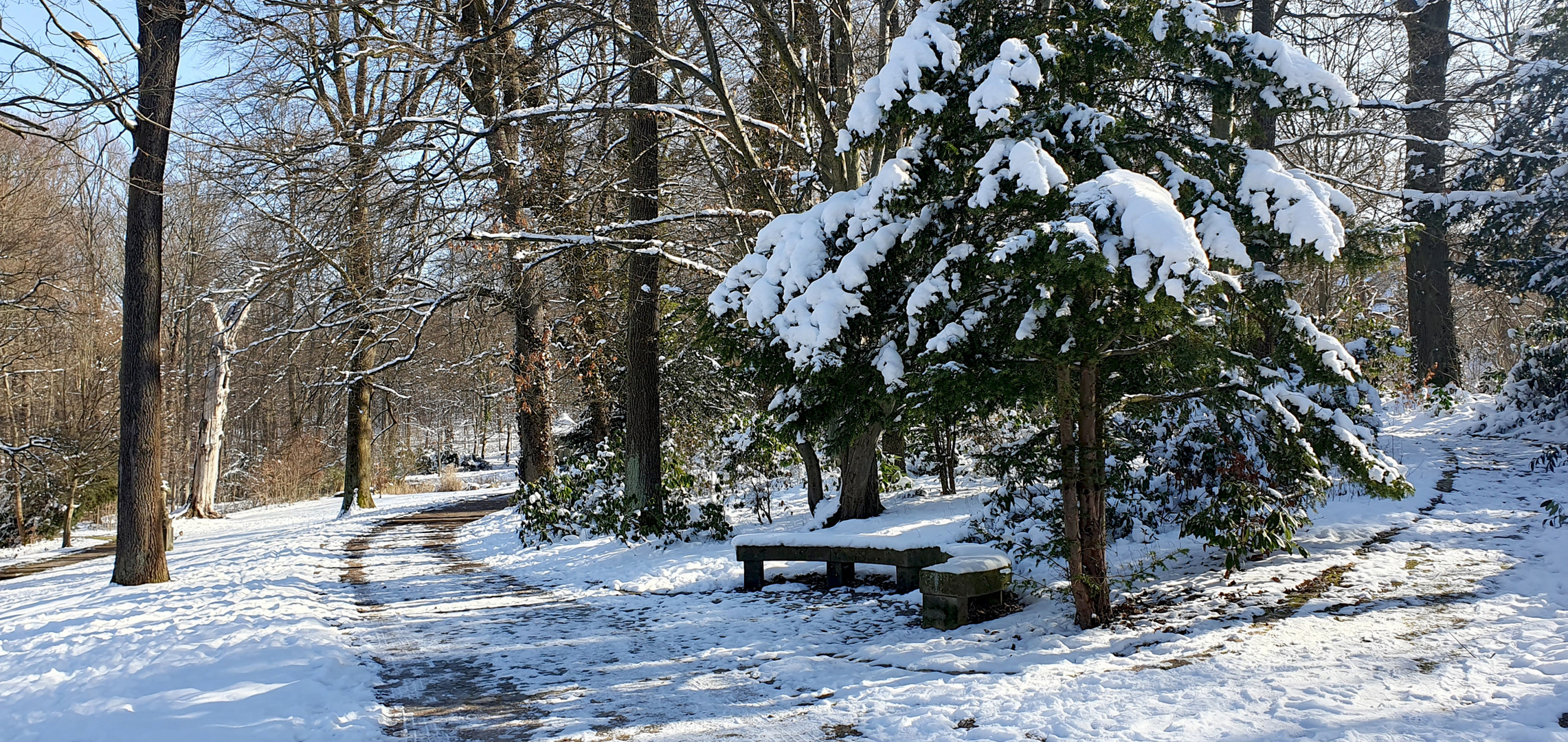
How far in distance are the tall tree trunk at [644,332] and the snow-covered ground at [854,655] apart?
9.60 ft

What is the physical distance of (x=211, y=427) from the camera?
2350 cm

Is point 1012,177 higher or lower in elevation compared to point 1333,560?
higher

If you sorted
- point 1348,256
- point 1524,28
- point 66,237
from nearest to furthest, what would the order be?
point 1348,256 → point 1524,28 → point 66,237

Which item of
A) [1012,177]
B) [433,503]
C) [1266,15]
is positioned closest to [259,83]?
[1012,177]

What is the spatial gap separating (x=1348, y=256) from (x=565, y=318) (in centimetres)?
1459

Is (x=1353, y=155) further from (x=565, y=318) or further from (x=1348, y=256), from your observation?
(x=565, y=318)

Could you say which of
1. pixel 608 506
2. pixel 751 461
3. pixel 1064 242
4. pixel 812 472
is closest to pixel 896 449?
pixel 751 461

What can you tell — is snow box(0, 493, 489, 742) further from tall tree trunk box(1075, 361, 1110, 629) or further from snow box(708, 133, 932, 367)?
tall tree trunk box(1075, 361, 1110, 629)

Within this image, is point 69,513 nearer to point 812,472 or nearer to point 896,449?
point 812,472

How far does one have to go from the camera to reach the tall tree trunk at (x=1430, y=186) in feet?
52.3

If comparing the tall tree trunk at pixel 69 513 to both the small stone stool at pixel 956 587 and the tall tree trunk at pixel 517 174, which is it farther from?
the small stone stool at pixel 956 587

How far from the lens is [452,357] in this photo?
23672 millimetres

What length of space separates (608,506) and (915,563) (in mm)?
6793

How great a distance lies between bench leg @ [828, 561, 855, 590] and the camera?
8.62 meters
